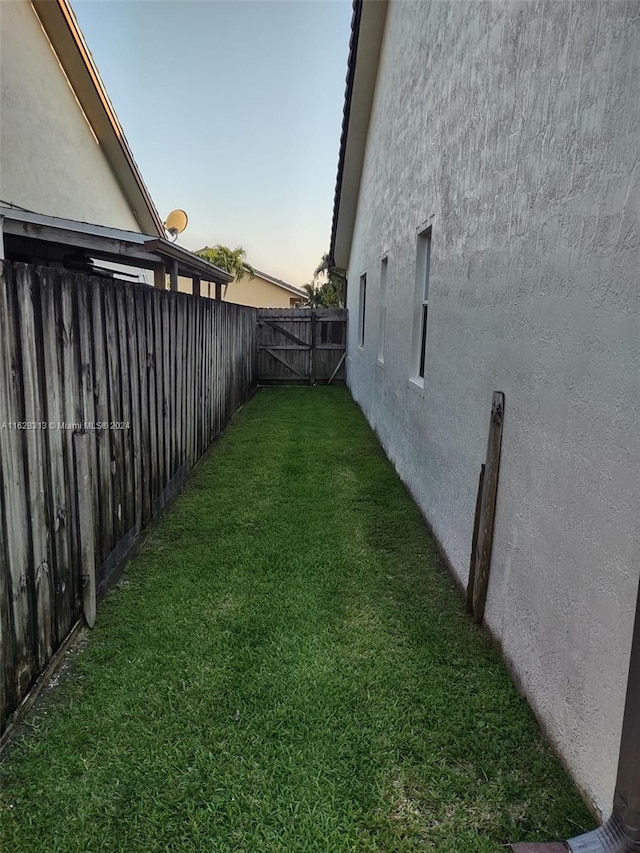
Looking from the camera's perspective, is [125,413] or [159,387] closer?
[125,413]

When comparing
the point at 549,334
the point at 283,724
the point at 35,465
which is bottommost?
the point at 283,724

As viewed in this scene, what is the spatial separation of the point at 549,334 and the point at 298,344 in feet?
42.0

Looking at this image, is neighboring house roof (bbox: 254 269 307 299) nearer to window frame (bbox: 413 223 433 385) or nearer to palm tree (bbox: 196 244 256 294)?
palm tree (bbox: 196 244 256 294)

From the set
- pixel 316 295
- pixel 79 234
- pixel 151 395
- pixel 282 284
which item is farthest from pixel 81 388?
pixel 282 284

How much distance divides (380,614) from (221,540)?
1559 mm

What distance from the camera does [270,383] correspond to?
14820mm

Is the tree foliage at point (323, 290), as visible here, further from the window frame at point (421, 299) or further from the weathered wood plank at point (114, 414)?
the weathered wood plank at point (114, 414)

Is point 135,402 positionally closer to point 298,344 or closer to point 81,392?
point 81,392

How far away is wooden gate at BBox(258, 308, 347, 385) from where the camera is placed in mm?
14773

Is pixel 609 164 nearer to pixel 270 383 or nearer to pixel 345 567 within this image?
pixel 345 567

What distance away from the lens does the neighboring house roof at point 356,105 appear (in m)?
7.97

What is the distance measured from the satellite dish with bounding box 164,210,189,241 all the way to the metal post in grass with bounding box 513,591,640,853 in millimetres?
14713

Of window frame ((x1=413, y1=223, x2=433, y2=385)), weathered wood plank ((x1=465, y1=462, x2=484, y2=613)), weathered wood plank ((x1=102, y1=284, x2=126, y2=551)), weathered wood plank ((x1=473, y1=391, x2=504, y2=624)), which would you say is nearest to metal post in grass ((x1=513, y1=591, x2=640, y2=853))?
weathered wood plank ((x1=473, y1=391, x2=504, y2=624))

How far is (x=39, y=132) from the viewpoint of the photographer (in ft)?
27.7
